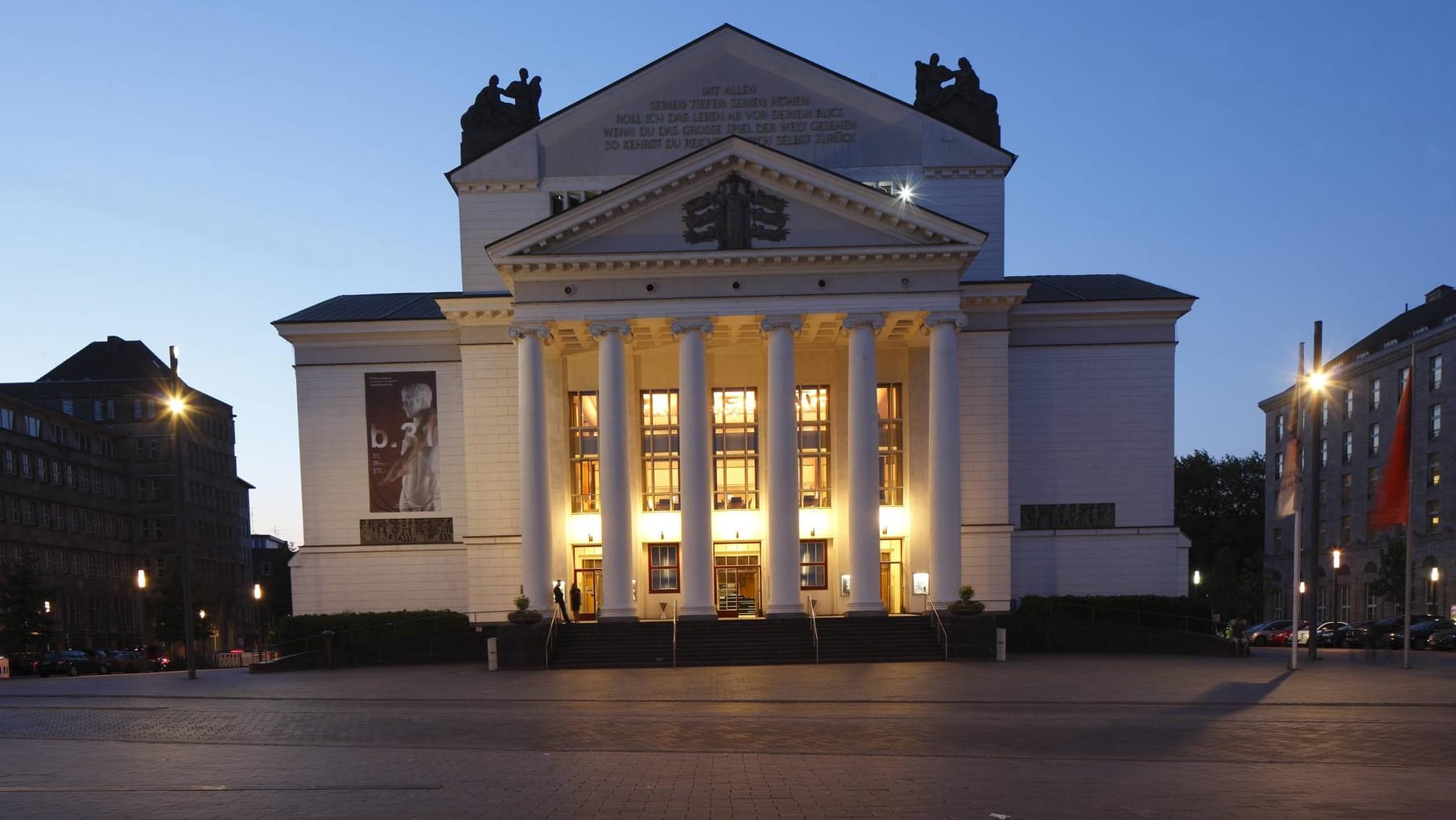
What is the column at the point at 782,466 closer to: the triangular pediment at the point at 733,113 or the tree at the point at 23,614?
the triangular pediment at the point at 733,113

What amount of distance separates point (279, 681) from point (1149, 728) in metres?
23.6

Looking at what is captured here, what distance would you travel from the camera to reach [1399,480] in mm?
30156

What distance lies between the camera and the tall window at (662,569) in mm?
44812

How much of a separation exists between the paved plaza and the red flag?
13.0 feet

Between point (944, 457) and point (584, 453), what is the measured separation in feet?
45.0

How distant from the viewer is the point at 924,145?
45312 millimetres

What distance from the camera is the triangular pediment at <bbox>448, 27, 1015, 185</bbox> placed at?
146 ft

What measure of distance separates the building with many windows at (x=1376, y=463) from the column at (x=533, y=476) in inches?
1771

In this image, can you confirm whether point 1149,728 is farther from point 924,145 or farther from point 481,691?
point 924,145

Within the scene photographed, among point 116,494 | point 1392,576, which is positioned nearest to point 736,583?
point 1392,576

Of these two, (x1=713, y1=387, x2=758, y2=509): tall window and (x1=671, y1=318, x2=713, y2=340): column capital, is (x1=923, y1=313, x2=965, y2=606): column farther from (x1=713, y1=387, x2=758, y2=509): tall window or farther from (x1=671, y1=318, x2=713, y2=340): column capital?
(x1=713, y1=387, x2=758, y2=509): tall window

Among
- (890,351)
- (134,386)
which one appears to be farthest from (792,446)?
(134,386)

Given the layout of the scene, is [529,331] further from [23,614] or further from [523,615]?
[23,614]

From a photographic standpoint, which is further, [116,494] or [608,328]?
[116,494]
